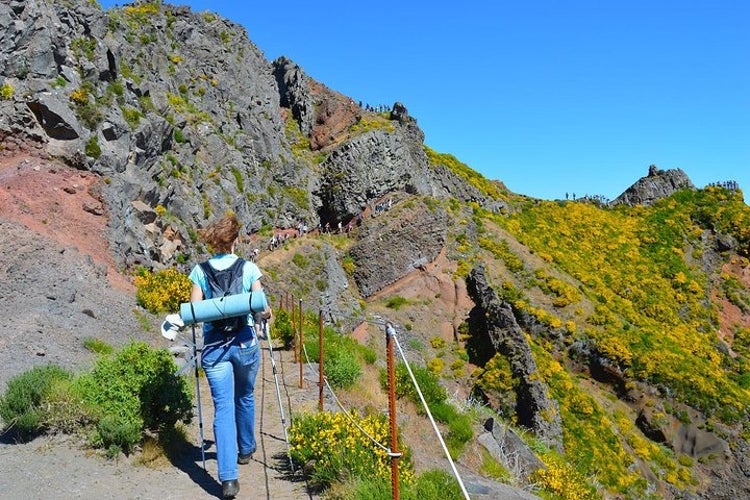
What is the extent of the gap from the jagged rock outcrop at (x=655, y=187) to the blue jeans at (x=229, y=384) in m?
59.5

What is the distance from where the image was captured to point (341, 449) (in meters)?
6.37

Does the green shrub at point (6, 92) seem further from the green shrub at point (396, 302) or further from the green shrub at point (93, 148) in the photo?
the green shrub at point (396, 302)

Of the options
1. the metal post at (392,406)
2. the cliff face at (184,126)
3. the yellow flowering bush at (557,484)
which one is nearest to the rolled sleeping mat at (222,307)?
the metal post at (392,406)

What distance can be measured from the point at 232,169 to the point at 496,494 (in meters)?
31.9

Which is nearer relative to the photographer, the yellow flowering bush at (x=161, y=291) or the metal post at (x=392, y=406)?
the metal post at (x=392, y=406)

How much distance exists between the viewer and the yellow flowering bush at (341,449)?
20.1 ft

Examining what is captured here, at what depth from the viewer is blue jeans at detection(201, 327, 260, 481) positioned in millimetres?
5840

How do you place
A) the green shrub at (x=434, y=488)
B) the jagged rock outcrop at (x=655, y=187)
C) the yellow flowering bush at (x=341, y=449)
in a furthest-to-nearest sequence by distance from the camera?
the jagged rock outcrop at (x=655, y=187)
the yellow flowering bush at (x=341, y=449)
the green shrub at (x=434, y=488)

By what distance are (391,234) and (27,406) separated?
34.6 m

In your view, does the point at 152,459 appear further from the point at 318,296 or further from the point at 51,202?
the point at 318,296

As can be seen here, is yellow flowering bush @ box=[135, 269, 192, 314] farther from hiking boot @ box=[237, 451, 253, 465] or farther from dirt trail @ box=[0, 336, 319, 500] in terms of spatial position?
hiking boot @ box=[237, 451, 253, 465]

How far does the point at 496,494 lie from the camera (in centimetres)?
734

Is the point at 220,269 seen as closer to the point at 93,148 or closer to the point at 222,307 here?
the point at 222,307

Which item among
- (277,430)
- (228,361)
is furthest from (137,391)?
(277,430)
